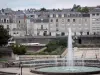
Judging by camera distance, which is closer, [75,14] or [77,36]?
[77,36]

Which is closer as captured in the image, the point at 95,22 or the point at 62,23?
the point at 62,23

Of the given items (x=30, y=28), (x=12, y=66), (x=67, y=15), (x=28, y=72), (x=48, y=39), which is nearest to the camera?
(x=28, y=72)

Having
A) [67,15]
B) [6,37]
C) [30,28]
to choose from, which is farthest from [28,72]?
[30,28]

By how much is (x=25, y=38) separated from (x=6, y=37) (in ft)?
124

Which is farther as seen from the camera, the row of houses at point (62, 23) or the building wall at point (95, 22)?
the building wall at point (95, 22)

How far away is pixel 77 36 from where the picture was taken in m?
101

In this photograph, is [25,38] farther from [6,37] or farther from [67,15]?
[6,37]

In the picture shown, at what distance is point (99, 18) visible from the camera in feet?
356

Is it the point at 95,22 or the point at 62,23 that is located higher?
the point at 95,22

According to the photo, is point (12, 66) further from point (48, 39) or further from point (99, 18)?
point (99, 18)

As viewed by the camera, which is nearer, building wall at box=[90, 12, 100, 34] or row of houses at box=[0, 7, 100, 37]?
row of houses at box=[0, 7, 100, 37]

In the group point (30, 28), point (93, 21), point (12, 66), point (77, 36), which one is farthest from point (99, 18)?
point (12, 66)

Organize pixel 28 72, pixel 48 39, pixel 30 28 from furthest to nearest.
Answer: pixel 30 28 → pixel 48 39 → pixel 28 72

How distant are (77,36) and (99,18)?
400 inches
